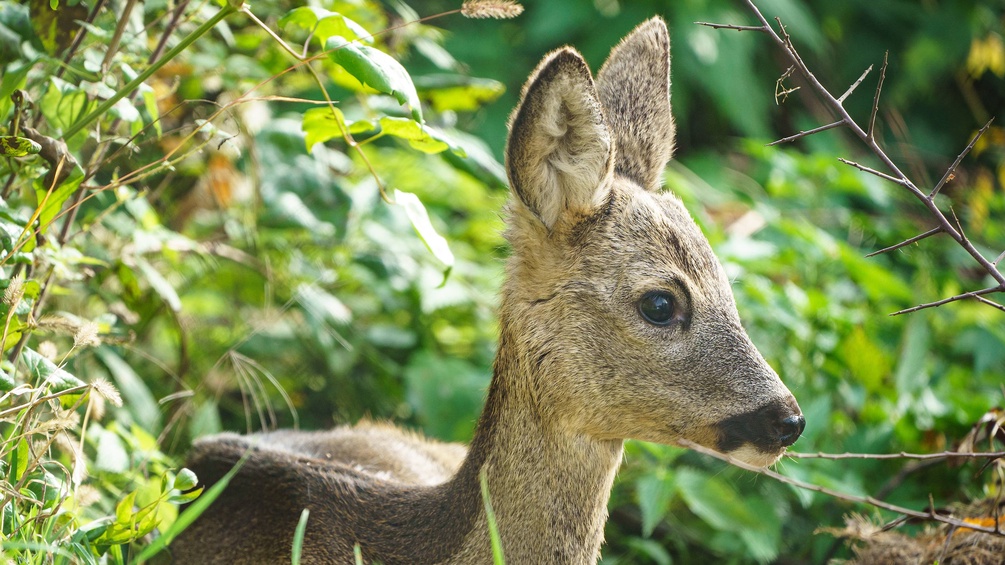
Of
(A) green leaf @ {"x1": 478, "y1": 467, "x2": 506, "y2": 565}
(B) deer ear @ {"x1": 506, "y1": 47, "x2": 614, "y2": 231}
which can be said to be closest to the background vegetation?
(B) deer ear @ {"x1": 506, "y1": 47, "x2": 614, "y2": 231}

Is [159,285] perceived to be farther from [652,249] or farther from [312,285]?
[652,249]

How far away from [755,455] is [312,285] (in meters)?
2.21

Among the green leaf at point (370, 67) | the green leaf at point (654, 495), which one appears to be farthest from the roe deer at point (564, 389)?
the green leaf at point (654, 495)

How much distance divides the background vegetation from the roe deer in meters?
0.28

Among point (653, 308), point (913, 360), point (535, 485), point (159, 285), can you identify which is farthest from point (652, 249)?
point (913, 360)

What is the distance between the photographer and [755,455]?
267 centimetres

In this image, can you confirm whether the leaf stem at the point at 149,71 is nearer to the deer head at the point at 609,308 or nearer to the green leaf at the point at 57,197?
the green leaf at the point at 57,197

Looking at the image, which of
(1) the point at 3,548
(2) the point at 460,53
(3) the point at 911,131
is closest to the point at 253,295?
(1) the point at 3,548

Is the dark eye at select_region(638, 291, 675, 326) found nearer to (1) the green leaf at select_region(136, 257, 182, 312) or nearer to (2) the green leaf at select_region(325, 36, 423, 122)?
(2) the green leaf at select_region(325, 36, 423, 122)

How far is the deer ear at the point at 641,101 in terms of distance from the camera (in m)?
3.24

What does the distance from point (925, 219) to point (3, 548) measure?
582 cm

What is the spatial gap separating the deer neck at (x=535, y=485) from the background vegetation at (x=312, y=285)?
1.64 ft

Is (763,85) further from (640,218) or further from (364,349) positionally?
(640,218)

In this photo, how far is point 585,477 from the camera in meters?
2.79
